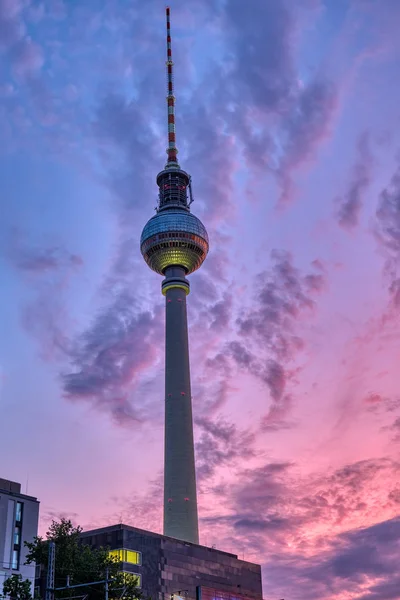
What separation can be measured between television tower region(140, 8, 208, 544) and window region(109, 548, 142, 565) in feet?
99.2

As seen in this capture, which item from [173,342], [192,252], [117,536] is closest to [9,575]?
[117,536]

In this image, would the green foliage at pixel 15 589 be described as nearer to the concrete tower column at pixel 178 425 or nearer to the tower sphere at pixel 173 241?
the concrete tower column at pixel 178 425

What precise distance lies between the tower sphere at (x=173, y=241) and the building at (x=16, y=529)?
215 feet

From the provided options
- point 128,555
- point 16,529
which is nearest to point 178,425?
point 16,529

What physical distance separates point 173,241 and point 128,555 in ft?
250

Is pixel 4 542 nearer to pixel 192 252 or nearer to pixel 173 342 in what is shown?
pixel 173 342

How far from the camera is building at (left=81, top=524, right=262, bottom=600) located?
94375mm

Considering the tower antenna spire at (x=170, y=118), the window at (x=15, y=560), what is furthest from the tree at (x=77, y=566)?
the tower antenna spire at (x=170, y=118)

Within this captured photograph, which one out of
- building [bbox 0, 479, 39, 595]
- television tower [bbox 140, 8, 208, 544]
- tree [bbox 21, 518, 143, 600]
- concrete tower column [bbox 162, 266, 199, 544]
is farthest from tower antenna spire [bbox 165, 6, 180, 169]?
tree [bbox 21, 518, 143, 600]

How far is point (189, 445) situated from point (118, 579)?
2568 inches

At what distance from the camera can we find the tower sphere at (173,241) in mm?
154250

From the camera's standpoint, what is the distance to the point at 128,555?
93750mm

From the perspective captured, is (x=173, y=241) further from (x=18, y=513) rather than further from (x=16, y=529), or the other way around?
(x=16, y=529)

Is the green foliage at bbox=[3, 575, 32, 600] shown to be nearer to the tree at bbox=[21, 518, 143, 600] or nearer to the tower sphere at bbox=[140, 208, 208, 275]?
the tree at bbox=[21, 518, 143, 600]
